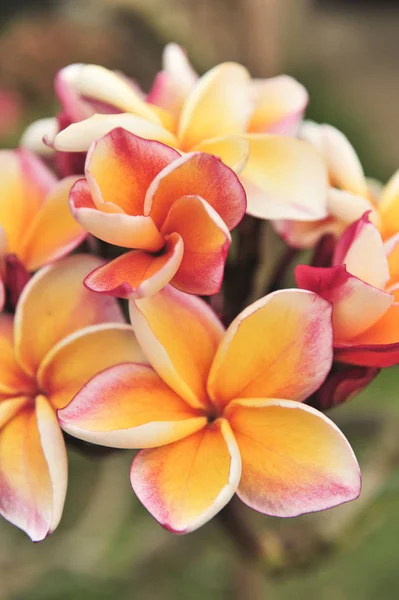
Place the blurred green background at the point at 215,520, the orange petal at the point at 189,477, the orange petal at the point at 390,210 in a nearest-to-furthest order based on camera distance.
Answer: the orange petal at the point at 189,477 → the orange petal at the point at 390,210 → the blurred green background at the point at 215,520

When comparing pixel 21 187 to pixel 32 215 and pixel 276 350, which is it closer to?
pixel 32 215

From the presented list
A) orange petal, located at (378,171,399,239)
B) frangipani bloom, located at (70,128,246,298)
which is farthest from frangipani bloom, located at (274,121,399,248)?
frangipani bloom, located at (70,128,246,298)

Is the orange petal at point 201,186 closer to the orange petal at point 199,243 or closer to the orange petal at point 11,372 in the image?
the orange petal at point 199,243

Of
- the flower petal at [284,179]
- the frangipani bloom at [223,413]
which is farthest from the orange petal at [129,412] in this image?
the flower petal at [284,179]

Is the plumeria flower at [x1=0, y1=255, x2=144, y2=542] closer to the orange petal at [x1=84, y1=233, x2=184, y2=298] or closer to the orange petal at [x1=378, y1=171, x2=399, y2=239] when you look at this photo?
the orange petal at [x1=84, y1=233, x2=184, y2=298]

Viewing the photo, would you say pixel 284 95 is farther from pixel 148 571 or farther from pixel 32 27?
pixel 32 27

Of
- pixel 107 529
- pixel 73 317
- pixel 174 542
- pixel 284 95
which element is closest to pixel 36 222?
pixel 73 317
